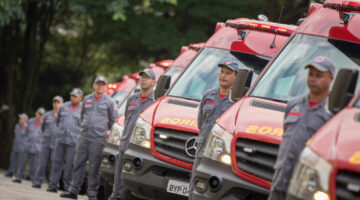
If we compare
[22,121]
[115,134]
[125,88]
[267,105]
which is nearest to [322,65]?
[267,105]

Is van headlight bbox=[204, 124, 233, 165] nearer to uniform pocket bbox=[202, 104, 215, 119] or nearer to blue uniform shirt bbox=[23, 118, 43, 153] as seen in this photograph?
uniform pocket bbox=[202, 104, 215, 119]

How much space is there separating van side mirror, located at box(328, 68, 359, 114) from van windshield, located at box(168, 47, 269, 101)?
4393 mm

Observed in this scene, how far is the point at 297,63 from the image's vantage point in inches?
375

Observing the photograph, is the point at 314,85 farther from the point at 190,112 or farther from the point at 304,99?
the point at 190,112

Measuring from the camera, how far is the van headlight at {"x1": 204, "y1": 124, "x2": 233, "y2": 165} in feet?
29.3

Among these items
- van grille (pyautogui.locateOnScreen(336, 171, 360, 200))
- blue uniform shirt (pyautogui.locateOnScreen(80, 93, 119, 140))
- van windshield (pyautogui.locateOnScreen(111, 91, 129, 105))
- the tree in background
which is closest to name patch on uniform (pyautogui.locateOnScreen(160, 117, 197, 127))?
blue uniform shirt (pyautogui.locateOnScreen(80, 93, 119, 140))

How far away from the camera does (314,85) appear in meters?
7.49

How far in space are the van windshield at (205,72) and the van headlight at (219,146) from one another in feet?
9.13

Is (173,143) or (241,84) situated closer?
(241,84)

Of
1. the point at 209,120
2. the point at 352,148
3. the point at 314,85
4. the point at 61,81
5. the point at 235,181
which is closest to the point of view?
the point at 352,148

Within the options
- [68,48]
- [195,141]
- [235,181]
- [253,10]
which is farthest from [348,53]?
[68,48]

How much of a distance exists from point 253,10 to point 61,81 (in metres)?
13.9

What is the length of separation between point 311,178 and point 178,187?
4.58 m

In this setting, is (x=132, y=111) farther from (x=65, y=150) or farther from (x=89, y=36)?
(x=89, y=36)
